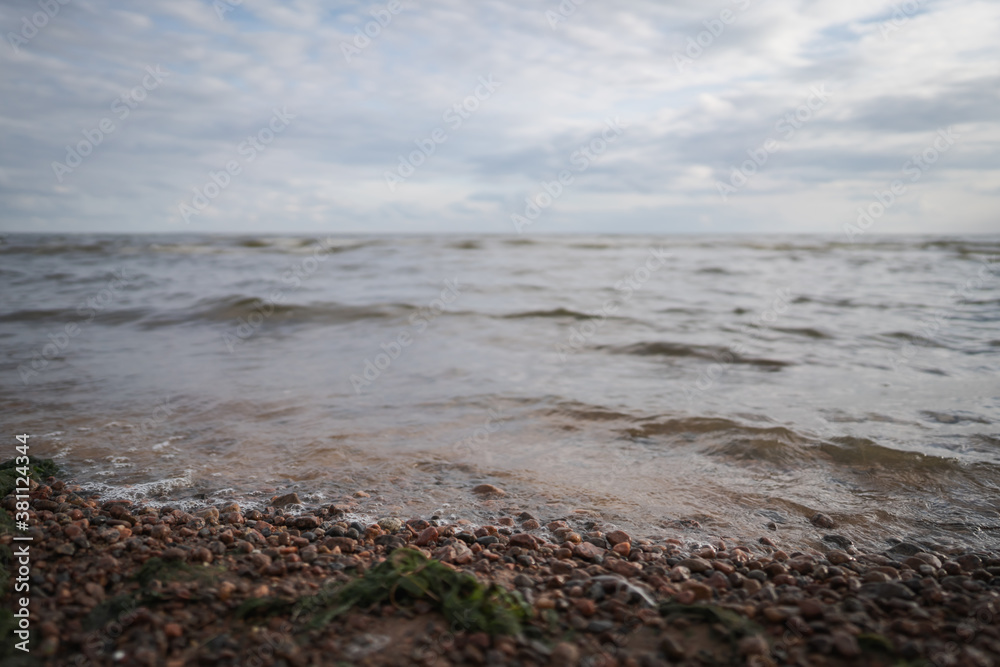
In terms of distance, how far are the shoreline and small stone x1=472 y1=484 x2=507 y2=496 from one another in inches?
28.5

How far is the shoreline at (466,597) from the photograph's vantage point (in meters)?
2.16

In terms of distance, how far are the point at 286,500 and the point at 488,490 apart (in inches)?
52.7

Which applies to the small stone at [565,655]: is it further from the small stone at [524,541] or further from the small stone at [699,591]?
the small stone at [524,541]

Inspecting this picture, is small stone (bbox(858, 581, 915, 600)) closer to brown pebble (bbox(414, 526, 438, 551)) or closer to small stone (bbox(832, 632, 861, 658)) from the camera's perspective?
small stone (bbox(832, 632, 861, 658))

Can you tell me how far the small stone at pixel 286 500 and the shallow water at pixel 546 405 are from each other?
0.17m

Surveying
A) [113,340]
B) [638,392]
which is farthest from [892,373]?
[113,340]

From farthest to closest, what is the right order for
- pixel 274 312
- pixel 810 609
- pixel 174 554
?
pixel 274 312 → pixel 174 554 → pixel 810 609

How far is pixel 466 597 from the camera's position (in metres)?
2.50

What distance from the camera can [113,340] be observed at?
9.29 meters

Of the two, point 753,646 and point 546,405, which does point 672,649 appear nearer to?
point 753,646

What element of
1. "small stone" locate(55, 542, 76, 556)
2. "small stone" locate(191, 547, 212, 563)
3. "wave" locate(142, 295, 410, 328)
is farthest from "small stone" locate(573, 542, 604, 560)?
"wave" locate(142, 295, 410, 328)

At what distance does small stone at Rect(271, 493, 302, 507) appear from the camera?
12.2 ft

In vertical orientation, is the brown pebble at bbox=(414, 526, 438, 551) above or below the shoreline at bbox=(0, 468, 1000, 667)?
below

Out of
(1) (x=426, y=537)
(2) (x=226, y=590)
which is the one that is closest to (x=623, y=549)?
(1) (x=426, y=537)
